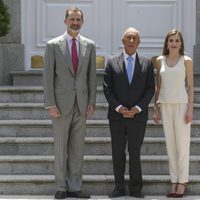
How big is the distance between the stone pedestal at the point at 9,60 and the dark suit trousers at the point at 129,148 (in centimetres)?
273

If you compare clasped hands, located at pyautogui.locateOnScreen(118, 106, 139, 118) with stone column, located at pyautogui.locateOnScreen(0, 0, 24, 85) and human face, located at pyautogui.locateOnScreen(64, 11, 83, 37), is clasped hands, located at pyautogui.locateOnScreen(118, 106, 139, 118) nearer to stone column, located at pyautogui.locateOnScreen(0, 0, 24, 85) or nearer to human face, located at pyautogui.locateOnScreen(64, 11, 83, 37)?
human face, located at pyautogui.locateOnScreen(64, 11, 83, 37)

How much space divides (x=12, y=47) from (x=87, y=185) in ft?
9.41

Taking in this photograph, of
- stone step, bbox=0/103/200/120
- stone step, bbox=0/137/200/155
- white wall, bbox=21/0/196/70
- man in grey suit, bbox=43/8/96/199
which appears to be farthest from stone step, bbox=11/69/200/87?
man in grey suit, bbox=43/8/96/199

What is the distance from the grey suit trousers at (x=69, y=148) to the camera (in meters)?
6.10

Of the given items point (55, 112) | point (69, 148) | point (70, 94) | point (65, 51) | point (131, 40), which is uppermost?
point (131, 40)

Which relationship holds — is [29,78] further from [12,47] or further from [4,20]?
[4,20]

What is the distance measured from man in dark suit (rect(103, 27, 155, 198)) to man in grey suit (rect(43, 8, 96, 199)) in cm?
22

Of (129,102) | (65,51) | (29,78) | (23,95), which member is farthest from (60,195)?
(29,78)

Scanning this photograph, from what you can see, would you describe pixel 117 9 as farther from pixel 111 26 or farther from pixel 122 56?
pixel 122 56

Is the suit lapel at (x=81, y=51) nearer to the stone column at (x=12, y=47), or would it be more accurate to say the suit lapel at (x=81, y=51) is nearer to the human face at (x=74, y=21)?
the human face at (x=74, y=21)

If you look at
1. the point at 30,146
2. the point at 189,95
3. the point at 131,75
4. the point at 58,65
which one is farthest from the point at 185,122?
the point at 30,146

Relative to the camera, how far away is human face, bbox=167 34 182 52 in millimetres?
6125

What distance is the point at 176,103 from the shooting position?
6.16 metres

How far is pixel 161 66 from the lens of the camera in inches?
245
